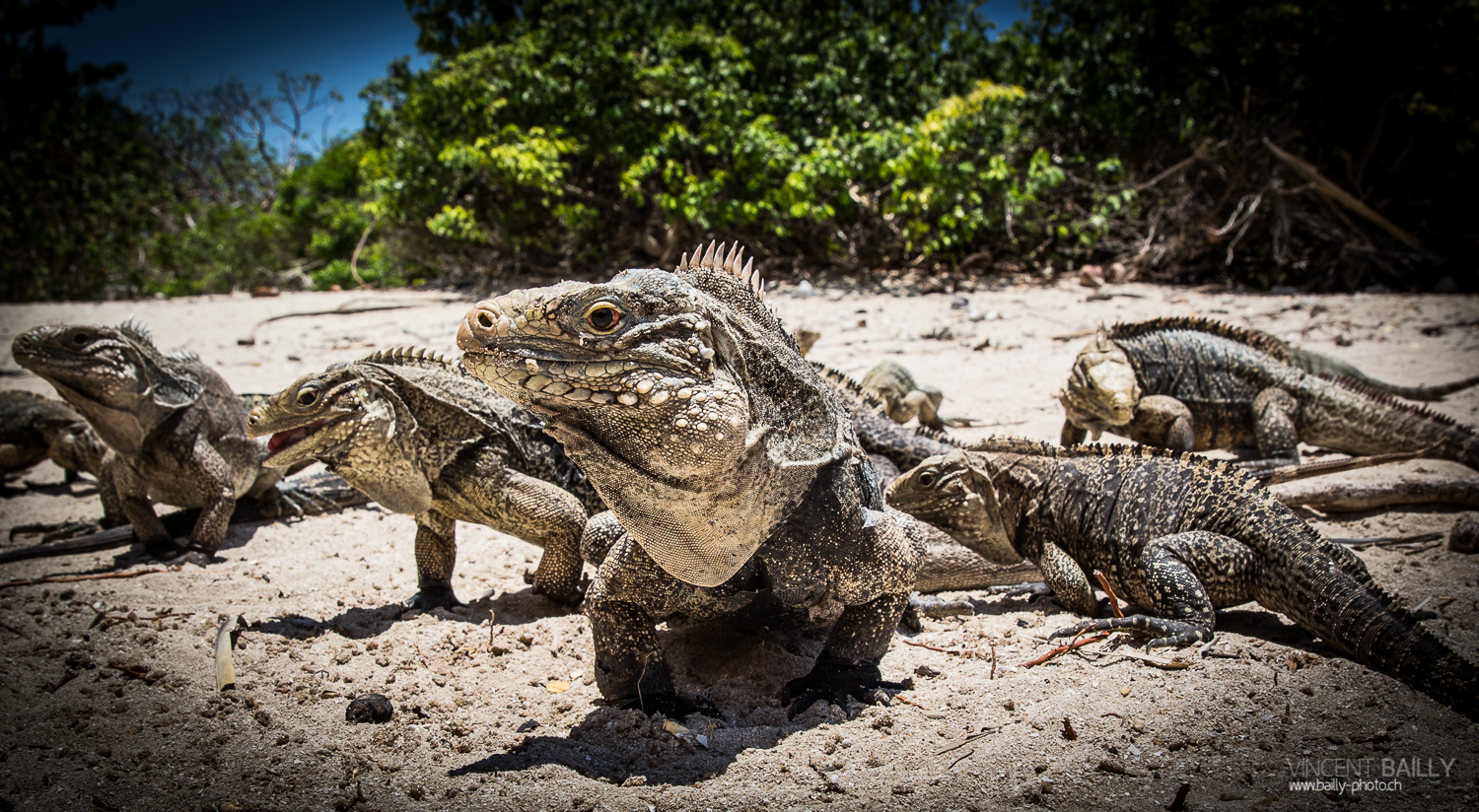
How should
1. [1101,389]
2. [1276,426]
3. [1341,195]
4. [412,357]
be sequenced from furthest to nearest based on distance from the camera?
[1341,195] < [1276,426] < [1101,389] < [412,357]

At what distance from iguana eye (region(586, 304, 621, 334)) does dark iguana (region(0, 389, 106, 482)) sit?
211 inches

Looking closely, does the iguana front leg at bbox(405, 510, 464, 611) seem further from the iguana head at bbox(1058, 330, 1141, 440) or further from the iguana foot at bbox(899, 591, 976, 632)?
the iguana head at bbox(1058, 330, 1141, 440)

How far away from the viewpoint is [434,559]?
12.5 feet

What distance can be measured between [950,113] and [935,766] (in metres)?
11.2

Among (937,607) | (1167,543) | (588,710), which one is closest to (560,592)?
(588,710)

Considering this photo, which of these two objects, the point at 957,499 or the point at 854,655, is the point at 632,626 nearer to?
the point at 854,655

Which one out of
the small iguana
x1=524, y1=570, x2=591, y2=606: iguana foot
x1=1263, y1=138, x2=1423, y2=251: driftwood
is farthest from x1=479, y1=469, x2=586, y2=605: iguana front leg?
x1=1263, y1=138, x2=1423, y2=251: driftwood

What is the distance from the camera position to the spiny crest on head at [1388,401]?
530 centimetres

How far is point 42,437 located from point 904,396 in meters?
6.09

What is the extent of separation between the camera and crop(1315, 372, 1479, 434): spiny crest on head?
530 centimetres

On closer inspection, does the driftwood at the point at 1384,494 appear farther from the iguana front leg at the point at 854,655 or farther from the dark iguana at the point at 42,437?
the dark iguana at the point at 42,437

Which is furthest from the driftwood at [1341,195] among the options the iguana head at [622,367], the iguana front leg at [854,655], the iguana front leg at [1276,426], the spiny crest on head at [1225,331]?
the iguana head at [622,367]

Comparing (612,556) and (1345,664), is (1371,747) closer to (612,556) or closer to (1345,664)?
(1345,664)

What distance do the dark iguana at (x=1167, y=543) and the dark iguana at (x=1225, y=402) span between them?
60.7 inches
